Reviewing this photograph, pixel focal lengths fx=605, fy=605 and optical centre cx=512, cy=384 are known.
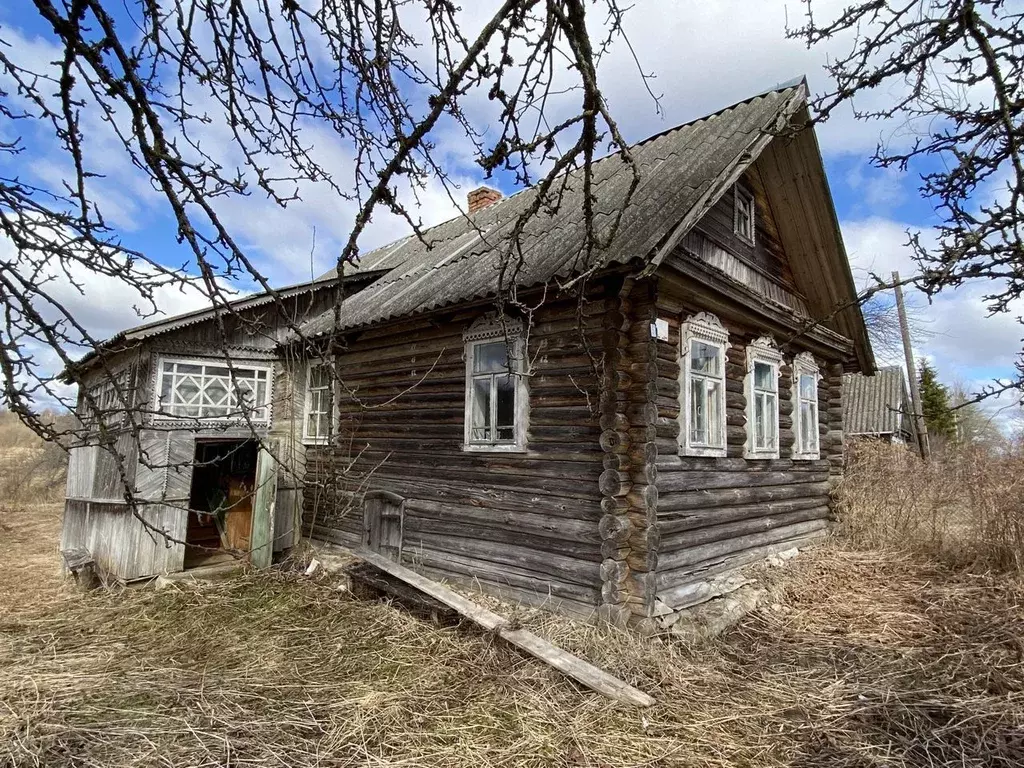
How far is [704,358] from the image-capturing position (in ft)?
23.2

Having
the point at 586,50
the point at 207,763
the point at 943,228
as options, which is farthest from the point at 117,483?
the point at 943,228

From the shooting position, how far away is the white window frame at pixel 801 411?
29.6ft

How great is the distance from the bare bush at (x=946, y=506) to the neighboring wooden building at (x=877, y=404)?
15753 millimetres

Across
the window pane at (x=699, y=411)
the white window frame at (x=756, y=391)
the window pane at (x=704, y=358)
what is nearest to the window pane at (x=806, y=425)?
the white window frame at (x=756, y=391)

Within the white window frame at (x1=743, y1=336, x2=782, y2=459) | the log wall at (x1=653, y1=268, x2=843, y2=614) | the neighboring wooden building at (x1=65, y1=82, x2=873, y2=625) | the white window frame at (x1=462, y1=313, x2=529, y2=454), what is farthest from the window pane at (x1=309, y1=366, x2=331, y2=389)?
the white window frame at (x1=743, y1=336, x2=782, y2=459)

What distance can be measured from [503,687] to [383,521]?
12.6ft

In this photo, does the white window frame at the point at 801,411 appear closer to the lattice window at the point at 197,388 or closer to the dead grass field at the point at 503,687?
the dead grass field at the point at 503,687

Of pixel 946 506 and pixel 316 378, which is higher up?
pixel 316 378

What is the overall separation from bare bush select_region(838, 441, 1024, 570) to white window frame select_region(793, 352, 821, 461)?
1233 millimetres

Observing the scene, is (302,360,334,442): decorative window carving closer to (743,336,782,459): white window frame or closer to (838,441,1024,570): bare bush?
(743,336,782,459): white window frame

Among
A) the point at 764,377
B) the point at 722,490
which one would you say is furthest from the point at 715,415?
the point at 764,377

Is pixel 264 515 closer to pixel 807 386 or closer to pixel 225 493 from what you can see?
pixel 225 493

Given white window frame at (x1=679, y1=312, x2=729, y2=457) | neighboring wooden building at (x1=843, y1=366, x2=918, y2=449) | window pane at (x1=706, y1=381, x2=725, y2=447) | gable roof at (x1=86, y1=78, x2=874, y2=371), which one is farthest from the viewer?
neighboring wooden building at (x1=843, y1=366, x2=918, y2=449)

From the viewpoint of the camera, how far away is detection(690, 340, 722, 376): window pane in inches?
270
